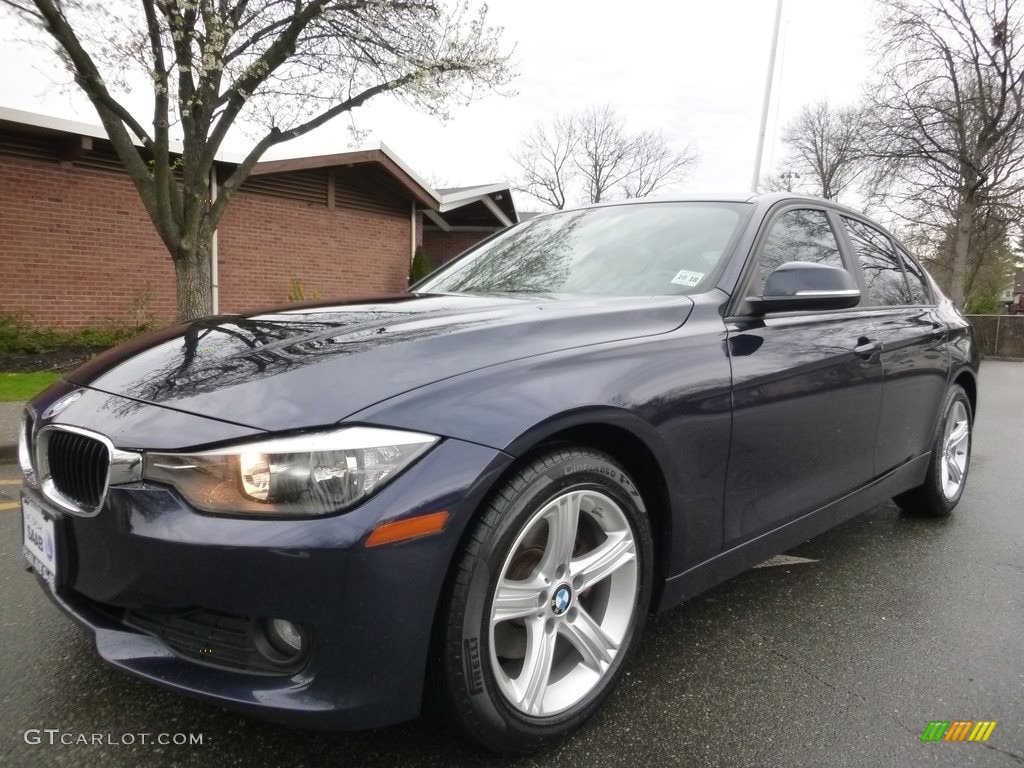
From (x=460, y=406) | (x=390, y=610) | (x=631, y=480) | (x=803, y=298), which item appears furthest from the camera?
(x=803, y=298)

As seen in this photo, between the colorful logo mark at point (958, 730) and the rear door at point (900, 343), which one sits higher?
the rear door at point (900, 343)

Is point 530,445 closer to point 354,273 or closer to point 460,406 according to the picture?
point 460,406

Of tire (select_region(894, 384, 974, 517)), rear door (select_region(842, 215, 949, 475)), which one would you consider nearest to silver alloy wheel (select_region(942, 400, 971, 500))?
tire (select_region(894, 384, 974, 517))

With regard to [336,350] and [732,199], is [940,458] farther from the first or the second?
[336,350]

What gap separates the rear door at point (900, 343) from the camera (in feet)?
10.2

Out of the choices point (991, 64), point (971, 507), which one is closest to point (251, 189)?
point (971, 507)

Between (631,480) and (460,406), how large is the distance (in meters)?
0.62

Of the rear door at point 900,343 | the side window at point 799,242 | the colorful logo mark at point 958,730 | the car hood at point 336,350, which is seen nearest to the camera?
the car hood at point 336,350

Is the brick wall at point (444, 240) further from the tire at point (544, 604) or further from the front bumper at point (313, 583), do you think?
the front bumper at point (313, 583)

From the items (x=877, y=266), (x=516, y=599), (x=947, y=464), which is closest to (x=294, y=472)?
(x=516, y=599)

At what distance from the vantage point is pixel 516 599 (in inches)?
67.5

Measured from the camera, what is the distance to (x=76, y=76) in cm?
729

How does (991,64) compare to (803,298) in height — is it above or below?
above

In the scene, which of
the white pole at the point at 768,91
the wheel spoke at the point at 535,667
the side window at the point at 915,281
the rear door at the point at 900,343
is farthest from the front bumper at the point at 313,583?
the white pole at the point at 768,91
